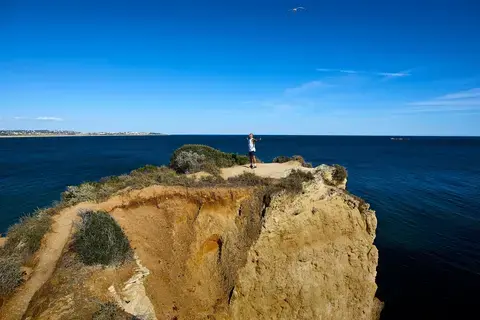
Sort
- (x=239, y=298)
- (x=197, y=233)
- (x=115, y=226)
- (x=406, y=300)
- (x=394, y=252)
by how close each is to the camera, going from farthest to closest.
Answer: (x=394, y=252) → (x=406, y=300) → (x=197, y=233) → (x=239, y=298) → (x=115, y=226)

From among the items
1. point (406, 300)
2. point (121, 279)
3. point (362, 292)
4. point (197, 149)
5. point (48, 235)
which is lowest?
point (406, 300)

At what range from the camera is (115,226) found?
415 inches

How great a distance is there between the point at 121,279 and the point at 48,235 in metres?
3.69

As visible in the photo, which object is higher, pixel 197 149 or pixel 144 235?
pixel 197 149

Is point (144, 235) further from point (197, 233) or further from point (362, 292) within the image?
point (362, 292)

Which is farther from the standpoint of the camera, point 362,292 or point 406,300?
point 406,300

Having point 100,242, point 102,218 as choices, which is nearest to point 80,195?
point 102,218

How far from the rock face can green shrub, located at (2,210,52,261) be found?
7489 mm

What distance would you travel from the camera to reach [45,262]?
30.9 feet

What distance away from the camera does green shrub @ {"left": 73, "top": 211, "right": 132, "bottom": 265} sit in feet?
30.8

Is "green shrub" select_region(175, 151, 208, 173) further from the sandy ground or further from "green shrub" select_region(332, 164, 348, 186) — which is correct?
"green shrub" select_region(332, 164, 348, 186)

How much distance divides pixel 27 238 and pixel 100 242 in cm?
298

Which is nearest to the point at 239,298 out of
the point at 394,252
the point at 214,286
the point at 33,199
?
the point at 214,286

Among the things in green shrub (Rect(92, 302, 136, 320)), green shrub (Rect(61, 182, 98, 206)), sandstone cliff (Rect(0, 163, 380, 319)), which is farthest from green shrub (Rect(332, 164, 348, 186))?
green shrub (Rect(92, 302, 136, 320))
